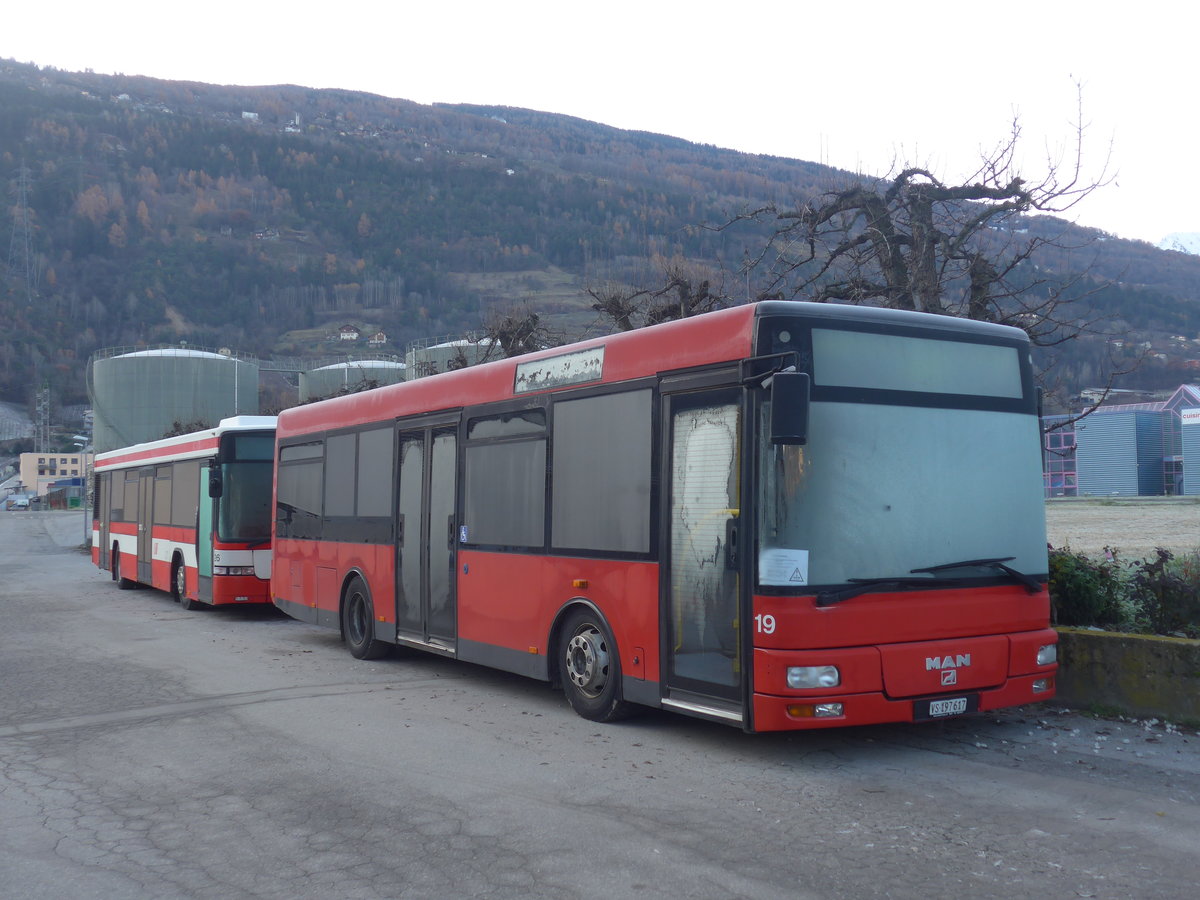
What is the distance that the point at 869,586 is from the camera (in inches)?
277

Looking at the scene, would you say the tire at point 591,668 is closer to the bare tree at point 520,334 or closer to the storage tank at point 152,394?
the bare tree at point 520,334

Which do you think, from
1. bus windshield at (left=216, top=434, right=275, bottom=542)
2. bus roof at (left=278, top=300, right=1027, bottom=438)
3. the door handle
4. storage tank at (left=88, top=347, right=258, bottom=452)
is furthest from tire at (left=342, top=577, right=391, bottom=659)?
storage tank at (left=88, top=347, right=258, bottom=452)

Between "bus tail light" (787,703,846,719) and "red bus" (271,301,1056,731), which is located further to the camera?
"red bus" (271,301,1056,731)

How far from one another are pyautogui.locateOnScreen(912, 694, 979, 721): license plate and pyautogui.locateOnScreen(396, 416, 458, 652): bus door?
15.8 ft

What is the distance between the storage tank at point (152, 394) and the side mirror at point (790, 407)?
5892cm

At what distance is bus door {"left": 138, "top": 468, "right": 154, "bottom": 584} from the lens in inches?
858

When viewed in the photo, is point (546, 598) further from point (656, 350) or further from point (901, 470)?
point (901, 470)

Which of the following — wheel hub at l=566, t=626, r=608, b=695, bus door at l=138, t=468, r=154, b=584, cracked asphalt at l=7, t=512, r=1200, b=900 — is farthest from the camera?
bus door at l=138, t=468, r=154, b=584

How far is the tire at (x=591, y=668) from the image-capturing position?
8406 millimetres

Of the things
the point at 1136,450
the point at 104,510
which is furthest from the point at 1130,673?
the point at 1136,450

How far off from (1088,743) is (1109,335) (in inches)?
305

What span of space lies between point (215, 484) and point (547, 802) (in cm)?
1285

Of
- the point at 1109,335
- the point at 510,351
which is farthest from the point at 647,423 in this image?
the point at 510,351

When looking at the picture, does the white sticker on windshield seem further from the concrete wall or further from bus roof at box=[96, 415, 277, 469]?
bus roof at box=[96, 415, 277, 469]
